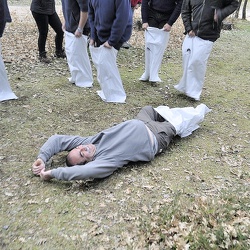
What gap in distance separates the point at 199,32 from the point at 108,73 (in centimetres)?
153

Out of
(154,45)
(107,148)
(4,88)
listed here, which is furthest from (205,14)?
(4,88)

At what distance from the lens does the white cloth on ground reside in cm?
410

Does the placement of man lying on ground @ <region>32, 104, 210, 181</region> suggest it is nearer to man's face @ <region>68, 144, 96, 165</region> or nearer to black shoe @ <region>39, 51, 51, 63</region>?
man's face @ <region>68, 144, 96, 165</region>

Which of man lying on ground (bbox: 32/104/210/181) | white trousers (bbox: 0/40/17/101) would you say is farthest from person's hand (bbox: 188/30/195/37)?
white trousers (bbox: 0/40/17/101)

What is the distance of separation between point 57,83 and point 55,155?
2.41 meters

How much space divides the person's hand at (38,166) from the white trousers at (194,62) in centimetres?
297

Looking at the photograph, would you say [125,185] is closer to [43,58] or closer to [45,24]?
[45,24]

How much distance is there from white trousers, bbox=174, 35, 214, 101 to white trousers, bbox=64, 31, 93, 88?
1652 mm

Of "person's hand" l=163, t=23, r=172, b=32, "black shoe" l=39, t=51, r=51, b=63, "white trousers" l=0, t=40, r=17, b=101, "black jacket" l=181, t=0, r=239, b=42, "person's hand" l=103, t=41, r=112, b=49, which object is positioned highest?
"black jacket" l=181, t=0, r=239, b=42

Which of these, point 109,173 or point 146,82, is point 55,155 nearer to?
point 109,173

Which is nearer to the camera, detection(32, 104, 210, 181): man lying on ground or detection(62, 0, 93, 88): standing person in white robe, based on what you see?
detection(32, 104, 210, 181): man lying on ground

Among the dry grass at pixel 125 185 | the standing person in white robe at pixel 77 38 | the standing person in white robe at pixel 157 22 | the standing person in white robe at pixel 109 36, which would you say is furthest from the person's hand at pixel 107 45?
the standing person in white robe at pixel 157 22

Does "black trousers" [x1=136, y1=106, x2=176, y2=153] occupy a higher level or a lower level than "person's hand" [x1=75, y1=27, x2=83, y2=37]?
lower

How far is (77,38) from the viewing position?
535cm
